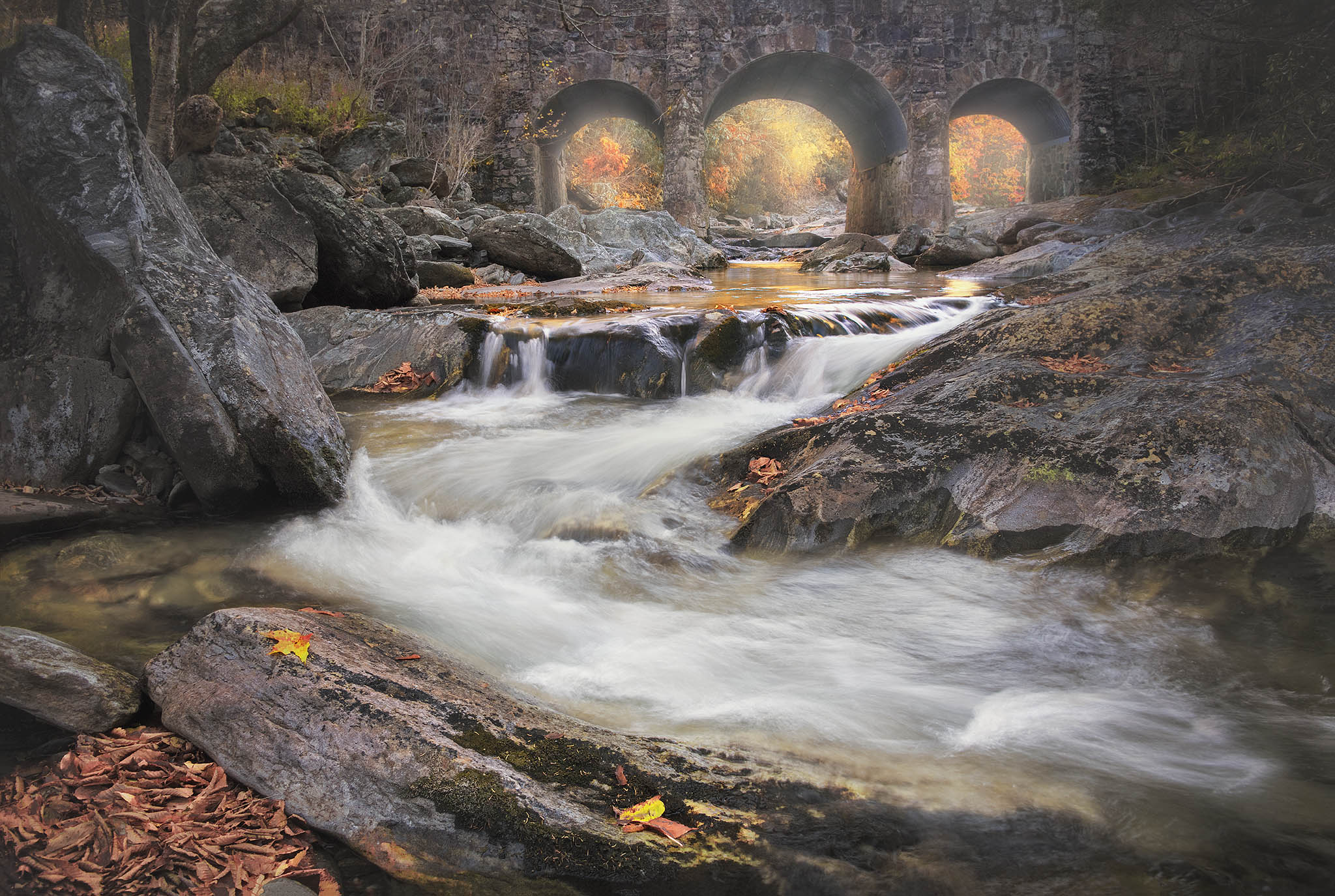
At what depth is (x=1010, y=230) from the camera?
14.6 metres

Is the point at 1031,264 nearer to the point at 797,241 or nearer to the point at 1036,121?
the point at 1036,121

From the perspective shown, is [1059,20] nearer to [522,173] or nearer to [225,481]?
[522,173]

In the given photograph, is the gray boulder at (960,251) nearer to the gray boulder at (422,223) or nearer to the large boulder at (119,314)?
the gray boulder at (422,223)

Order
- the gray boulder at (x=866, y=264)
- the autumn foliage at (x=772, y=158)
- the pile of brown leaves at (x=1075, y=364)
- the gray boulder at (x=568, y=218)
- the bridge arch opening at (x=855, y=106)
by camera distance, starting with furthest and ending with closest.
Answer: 1. the autumn foliage at (x=772, y=158)
2. the bridge arch opening at (x=855, y=106)
3. the gray boulder at (x=568, y=218)
4. the gray boulder at (x=866, y=264)
5. the pile of brown leaves at (x=1075, y=364)

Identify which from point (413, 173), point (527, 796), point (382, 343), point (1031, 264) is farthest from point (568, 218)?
point (527, 796)

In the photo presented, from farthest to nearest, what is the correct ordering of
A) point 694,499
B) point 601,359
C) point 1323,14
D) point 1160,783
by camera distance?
point 1323,14 → point 601,359 → point 694,499 → point 1160,783

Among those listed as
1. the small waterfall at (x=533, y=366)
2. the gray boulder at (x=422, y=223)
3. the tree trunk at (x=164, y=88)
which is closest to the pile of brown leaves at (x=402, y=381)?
the small waterfall at (x=533, y=366)

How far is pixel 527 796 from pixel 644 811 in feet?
0.83

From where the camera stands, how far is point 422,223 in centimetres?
1167

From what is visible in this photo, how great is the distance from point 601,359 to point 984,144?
36215 mm

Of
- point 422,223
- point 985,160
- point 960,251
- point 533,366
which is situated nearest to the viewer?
point 533,366

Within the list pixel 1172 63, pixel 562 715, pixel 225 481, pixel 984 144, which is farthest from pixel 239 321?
pixel 984 144

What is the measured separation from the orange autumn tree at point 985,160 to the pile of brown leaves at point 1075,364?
35.0 m

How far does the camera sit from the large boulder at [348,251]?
705 centimetres
